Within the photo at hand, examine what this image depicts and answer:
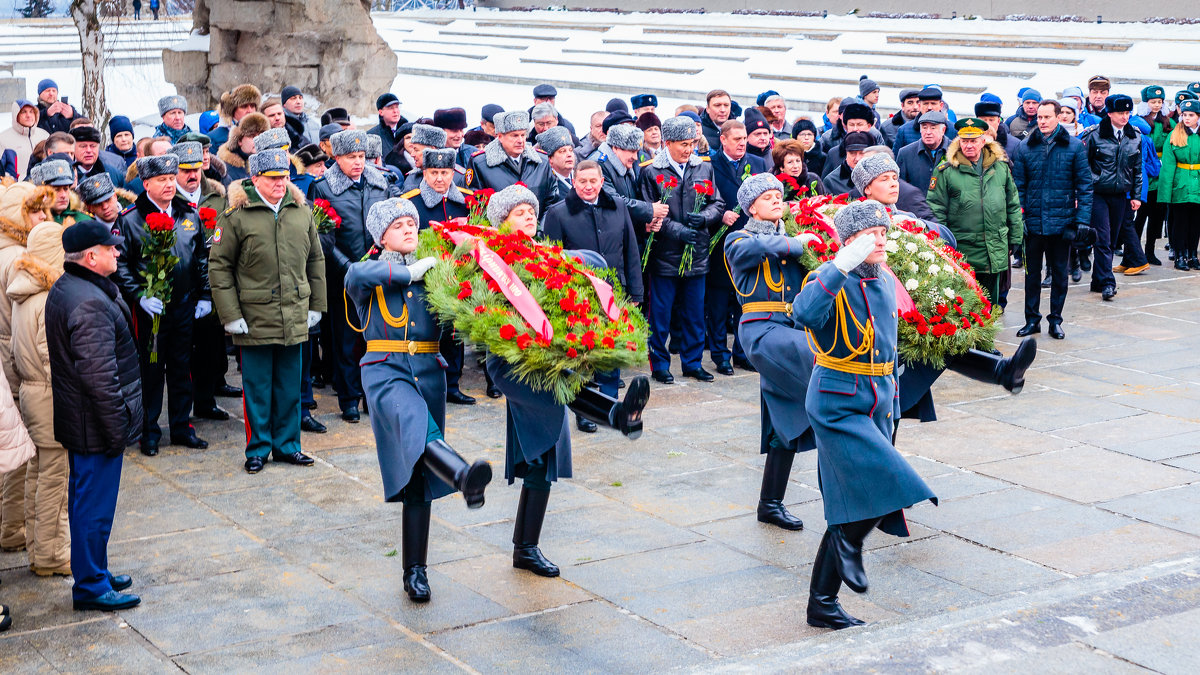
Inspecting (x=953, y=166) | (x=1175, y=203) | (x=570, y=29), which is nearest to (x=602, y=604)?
(x=953, y=166)

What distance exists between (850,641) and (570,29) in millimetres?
34464

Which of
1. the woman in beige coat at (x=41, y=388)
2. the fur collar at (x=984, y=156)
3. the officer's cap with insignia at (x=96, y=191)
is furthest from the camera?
the fur collar at (x=984, y=156)

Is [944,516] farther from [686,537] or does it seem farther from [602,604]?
[602,604]

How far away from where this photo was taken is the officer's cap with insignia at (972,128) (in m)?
10.9

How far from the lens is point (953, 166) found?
36.6ft

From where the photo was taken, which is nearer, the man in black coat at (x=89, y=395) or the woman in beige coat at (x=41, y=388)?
the man in black coat at (x=89, y=395)

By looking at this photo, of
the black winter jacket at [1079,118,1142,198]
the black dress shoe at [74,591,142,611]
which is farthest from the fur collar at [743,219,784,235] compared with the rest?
the black winter jacket at [1079,118,1142,198]

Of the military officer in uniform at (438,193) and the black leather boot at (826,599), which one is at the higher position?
the military officer in uniform at (438,193)

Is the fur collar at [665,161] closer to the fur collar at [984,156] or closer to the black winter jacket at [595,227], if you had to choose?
the black winter jacket at [595,227]

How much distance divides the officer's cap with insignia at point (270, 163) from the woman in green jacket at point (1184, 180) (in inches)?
442

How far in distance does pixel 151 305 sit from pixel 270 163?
3.98 ft

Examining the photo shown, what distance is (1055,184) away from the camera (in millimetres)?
12266

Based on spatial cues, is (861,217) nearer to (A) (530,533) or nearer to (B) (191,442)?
(A) (530,533)

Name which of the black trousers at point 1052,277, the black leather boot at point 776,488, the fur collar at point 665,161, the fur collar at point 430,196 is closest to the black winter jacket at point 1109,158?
the black trousers at point 1052,277
